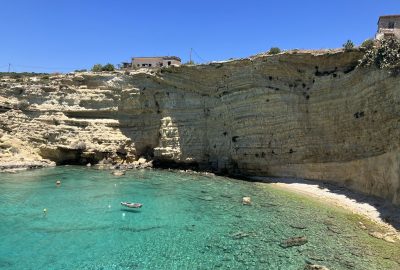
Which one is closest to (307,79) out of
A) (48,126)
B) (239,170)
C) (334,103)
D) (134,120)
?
(334,103)

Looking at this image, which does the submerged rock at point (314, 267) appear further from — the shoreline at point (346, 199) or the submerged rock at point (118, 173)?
the submerged rock at point (118, 173)

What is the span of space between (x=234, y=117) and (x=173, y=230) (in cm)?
1931

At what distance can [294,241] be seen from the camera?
17.5 metres

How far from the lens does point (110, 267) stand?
48.0ft

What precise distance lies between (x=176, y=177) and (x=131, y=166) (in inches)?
286

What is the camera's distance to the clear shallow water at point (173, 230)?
50.6ft

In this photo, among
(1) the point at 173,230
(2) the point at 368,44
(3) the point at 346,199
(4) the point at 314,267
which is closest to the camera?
(4) the point at 314,267

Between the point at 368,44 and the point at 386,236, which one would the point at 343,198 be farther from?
the point at 368,44

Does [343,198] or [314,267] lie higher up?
[343,198]

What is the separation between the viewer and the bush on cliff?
969 inches

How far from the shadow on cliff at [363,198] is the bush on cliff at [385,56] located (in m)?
8.23

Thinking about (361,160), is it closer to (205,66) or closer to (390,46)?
(390,46)

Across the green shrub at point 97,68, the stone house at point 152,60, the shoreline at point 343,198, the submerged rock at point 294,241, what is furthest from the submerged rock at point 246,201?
the stone house at point 152,60

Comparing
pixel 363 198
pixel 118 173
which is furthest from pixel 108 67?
pixel 363 198
